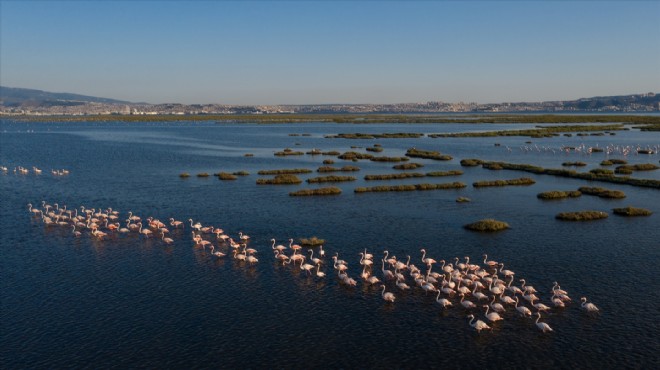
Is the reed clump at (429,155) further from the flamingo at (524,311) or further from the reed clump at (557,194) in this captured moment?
the flamingo at (524,311)

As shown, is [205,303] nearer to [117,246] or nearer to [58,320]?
[58,320]

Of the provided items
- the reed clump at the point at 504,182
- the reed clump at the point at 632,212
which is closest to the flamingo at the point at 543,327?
the reed clump at the point at 632,212

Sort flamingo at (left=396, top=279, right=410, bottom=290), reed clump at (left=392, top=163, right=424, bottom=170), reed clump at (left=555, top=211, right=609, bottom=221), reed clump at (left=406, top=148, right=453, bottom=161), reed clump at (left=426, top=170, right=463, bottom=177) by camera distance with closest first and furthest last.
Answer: flamingo at (left=396, top=279, right=410, bottom=290)
reed clump at (left=555, top=211, right=609, bottom=221)
reed clump at (left=426, top=170, right=463, bottom=177)
reed clump at (left=392, top=163, right=424, bottom=170)
reed clump at (left=406, top=148, right=453, bottom=161)

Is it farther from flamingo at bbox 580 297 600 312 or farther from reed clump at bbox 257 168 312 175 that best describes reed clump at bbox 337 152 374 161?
flamingo at bbox 580 297 600 312

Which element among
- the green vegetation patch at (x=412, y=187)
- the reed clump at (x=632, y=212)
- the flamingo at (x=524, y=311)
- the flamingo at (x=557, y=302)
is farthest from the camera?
the green vegetation patch at (x=412, y=187)

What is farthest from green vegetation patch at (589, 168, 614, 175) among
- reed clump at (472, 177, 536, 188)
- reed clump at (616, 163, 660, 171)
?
reed clump at (472, 177, 536, 188)

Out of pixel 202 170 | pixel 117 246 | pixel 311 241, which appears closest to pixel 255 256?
pixel 311 241
